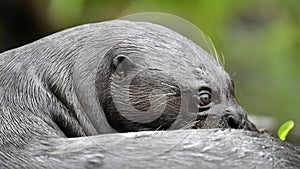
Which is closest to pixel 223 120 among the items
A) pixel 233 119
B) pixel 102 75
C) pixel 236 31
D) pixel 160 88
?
pixel 233 119

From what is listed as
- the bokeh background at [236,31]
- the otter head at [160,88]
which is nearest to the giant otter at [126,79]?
the otter head at [160,88]

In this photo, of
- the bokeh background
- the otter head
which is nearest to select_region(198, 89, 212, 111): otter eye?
the otter head

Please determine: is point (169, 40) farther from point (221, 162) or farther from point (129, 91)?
point (221, 162)

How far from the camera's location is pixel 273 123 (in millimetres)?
2855

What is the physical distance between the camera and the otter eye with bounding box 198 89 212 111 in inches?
72.7

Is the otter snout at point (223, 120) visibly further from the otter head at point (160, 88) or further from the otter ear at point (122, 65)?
the otter ear at point (122, 65)

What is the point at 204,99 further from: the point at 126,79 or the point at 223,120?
the point at 126,79

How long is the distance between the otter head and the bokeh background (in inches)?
62.5

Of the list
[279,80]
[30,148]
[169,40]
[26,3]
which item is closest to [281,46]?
[279,80]

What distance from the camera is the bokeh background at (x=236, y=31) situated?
358 cm

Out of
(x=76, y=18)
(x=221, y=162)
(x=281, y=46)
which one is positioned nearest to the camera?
(x=221, y=162)

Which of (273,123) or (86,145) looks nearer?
(86,145)

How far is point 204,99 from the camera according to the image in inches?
72.8

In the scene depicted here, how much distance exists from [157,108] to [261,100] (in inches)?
85.2
